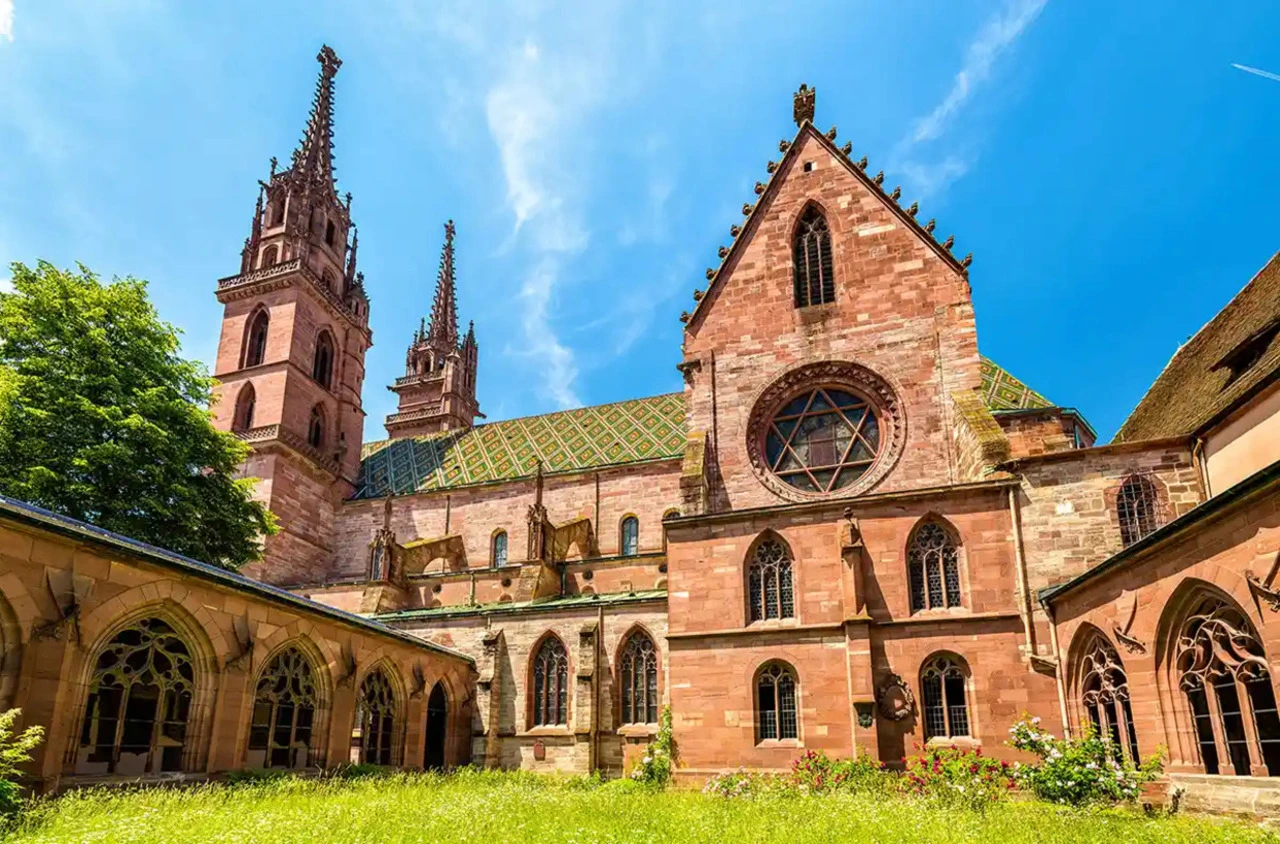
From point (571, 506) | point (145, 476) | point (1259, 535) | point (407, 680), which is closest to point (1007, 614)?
point (1259, 535)


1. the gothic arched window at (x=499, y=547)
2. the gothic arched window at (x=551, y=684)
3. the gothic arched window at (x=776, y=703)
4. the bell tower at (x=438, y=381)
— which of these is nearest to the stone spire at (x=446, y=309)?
the bell tower at (x=438, y=381)

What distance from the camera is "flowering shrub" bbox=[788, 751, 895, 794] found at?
16.3 m

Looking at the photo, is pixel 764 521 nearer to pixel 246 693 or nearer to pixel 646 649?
pixel 646 649

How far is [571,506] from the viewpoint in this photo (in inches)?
1385

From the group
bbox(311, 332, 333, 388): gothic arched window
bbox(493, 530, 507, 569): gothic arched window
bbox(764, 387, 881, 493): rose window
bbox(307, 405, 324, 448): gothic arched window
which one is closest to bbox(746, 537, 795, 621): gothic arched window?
bbox(764, 387, 881, 493): rose window

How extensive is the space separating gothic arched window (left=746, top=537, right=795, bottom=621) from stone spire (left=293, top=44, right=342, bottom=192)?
36620 mm

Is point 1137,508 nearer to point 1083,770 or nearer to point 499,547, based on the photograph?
point 1083,770

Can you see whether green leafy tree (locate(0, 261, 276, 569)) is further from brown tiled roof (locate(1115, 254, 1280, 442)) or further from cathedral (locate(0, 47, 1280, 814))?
brown tiled roof (locate(1115, 254, 1280, 442))

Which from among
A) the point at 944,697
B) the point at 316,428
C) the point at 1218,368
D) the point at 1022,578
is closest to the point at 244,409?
the point at 316,428

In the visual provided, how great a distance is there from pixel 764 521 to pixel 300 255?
3178 centimetres

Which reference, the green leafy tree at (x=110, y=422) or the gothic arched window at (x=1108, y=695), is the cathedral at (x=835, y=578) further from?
the green leafy tree at (x=110, y=422)

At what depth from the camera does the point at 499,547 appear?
118 ft

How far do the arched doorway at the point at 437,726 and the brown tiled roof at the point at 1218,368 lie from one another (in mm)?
20752

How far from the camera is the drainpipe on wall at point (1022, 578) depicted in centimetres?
1739
